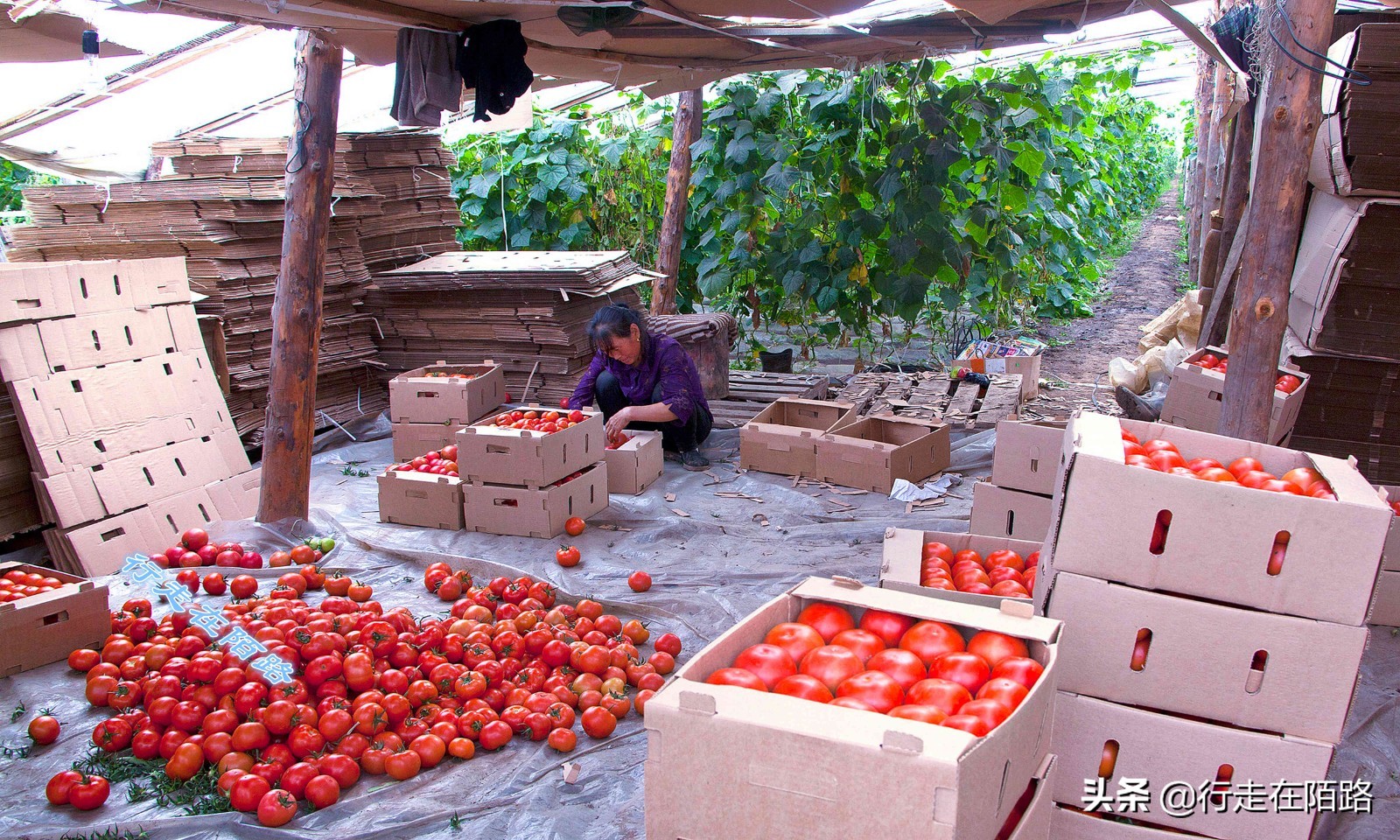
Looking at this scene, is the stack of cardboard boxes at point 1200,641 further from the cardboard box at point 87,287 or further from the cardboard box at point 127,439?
the cardboard box at point 87,287

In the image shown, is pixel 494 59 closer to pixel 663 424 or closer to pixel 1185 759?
pixel 663 424

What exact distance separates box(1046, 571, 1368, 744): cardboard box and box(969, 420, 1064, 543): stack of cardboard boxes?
1.90 m

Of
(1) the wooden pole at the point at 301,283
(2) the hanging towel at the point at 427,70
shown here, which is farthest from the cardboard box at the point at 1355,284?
(1) the wooden pole at the point at 301,283

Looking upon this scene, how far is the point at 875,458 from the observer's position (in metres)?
5.58

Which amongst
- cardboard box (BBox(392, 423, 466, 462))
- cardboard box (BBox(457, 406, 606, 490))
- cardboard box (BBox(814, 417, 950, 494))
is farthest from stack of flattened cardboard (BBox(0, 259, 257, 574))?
cardboard box (BBox(814, 417, 950, 494))

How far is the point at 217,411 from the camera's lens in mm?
5703

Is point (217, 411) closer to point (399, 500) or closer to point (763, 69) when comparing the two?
point (399, 500)

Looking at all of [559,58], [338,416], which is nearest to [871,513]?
[559,58]

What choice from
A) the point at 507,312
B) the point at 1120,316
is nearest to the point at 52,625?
the point at 507,312

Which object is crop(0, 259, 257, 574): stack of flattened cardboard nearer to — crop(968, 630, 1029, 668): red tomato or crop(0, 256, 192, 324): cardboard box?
crop(0, 256, 192, 324): cardboard box

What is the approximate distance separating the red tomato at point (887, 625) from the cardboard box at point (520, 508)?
113 inches

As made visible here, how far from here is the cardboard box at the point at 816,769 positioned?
144cm

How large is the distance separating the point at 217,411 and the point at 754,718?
5.16 meters

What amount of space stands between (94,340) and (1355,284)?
21.3ft
